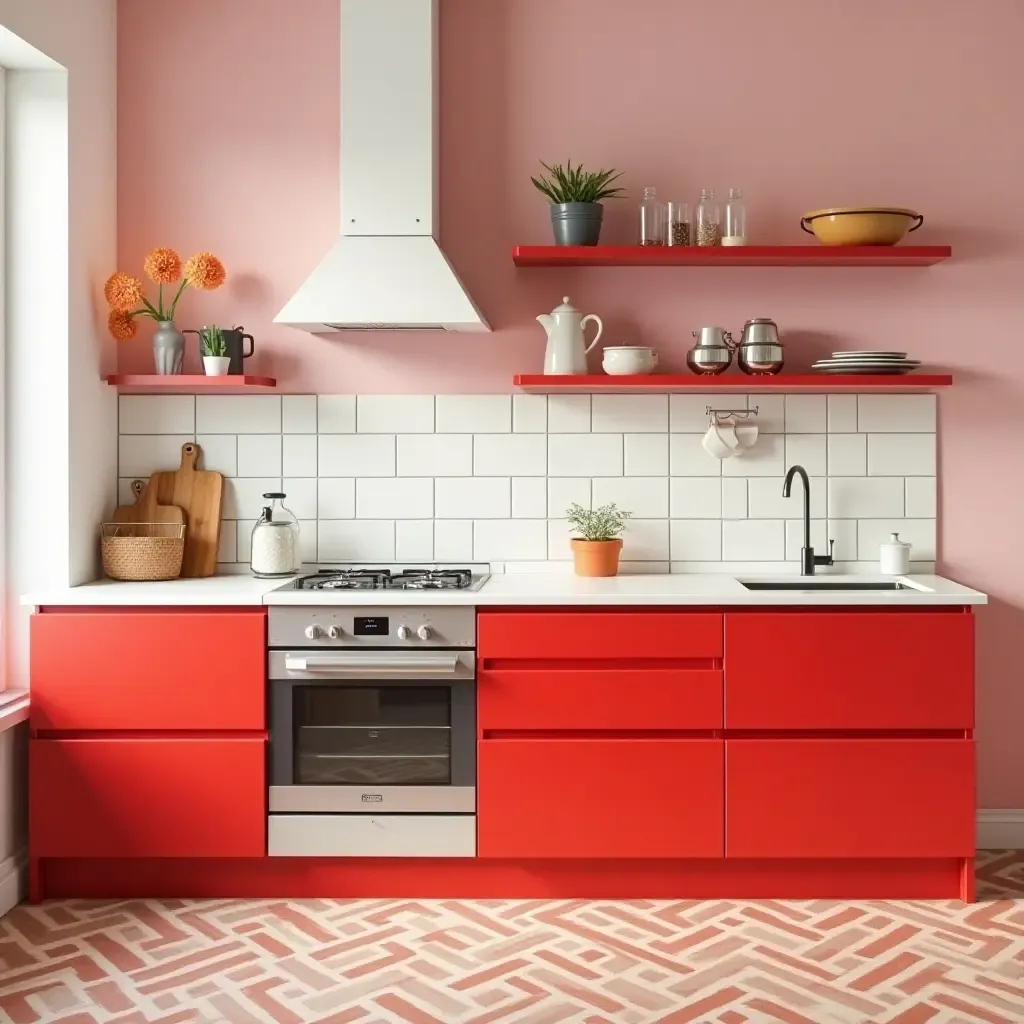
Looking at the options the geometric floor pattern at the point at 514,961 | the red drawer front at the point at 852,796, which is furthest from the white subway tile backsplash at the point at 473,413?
the geometric floor pattern at the point at 514,961

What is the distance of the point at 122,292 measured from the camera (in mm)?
3588

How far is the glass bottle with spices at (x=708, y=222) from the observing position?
3625mm

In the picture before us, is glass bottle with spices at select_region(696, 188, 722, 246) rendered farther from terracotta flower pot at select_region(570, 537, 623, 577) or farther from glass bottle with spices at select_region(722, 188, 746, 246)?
terracotta flower pot at select_region(570, 537, 623, 577)

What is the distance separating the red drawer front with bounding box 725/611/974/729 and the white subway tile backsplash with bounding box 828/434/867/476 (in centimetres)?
69

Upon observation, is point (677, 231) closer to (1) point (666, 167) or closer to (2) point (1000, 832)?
(1) point (666, 167)

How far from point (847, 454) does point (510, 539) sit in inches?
43.3

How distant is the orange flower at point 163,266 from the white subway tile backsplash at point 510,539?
120 cm

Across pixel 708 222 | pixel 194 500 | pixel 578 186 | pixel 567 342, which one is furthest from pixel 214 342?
pixel 708 222

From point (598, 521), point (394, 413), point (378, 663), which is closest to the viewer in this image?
point (378, 663)

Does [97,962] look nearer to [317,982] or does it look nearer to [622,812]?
[317,982]

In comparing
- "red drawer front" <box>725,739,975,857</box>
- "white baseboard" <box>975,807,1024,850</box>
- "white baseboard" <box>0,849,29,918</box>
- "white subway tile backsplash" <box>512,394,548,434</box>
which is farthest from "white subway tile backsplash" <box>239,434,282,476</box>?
"white baseboard" <box>975,807,1024,850</box>

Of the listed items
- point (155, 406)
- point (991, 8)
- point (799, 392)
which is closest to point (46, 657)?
point (155, 406)

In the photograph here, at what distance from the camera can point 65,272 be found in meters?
3.40

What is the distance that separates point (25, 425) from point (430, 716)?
1425 mm
